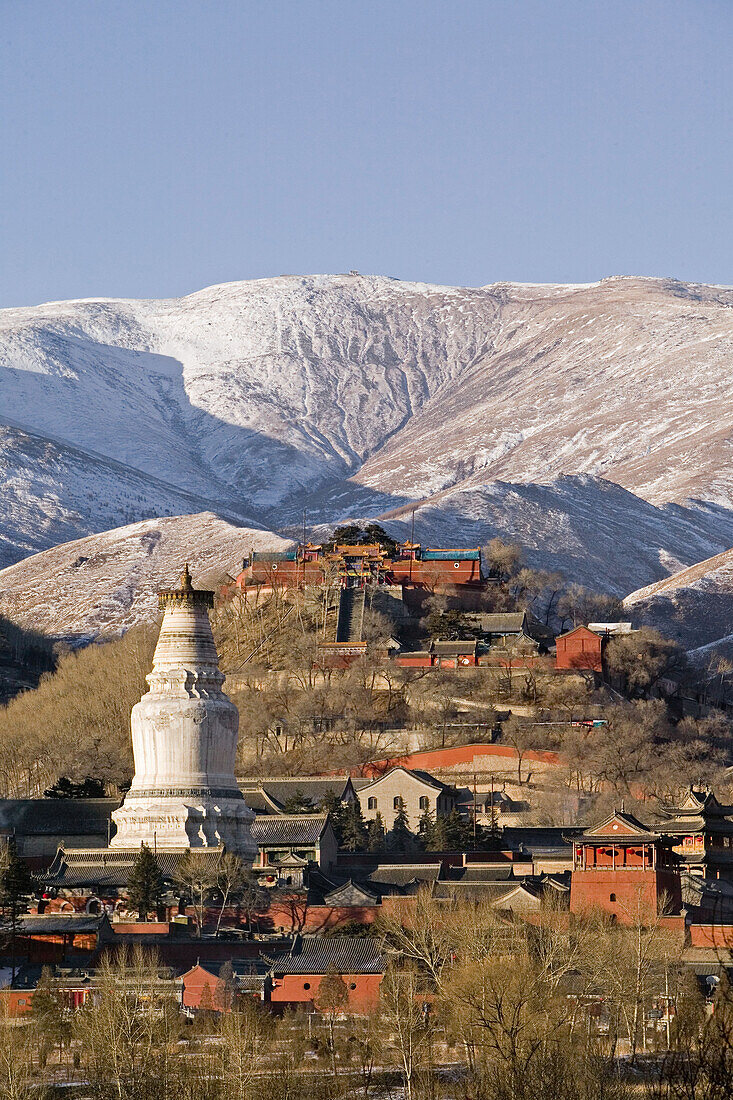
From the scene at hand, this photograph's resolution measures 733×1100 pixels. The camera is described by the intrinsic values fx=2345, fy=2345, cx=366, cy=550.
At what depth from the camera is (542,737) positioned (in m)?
116

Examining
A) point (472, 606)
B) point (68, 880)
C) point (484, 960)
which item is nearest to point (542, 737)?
point (472, 606)

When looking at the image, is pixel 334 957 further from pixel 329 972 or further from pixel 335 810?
pixel 335 810

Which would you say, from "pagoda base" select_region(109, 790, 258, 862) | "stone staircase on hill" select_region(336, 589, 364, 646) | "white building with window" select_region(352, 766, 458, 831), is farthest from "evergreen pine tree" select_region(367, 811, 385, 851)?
"stone staircase on hill" select_region(336, 589, 364, 646)

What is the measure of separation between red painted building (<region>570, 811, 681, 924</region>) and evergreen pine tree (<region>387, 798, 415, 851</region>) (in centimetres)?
1706

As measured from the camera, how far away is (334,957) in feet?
229

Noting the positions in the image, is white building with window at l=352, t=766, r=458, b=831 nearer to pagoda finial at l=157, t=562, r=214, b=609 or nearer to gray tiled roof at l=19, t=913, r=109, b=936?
pagoda finial at l=157, t=562, r=214, b=609

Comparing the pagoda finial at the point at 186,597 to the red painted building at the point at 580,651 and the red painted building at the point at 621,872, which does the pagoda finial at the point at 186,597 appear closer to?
the red painted building at the point at 621,872

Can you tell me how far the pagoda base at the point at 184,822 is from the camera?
84.6m

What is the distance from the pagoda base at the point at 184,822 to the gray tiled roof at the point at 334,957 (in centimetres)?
1300

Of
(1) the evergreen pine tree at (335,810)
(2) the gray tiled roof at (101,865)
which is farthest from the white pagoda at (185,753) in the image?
(1) the evergreen pine tree at (335,810)

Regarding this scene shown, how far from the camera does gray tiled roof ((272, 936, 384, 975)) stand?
226 ft

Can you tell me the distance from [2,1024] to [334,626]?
71271 mm

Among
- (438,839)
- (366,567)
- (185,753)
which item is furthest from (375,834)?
(366,567)

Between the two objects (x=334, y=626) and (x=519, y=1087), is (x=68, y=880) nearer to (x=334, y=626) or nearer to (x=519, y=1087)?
(x=519, y=1087)
